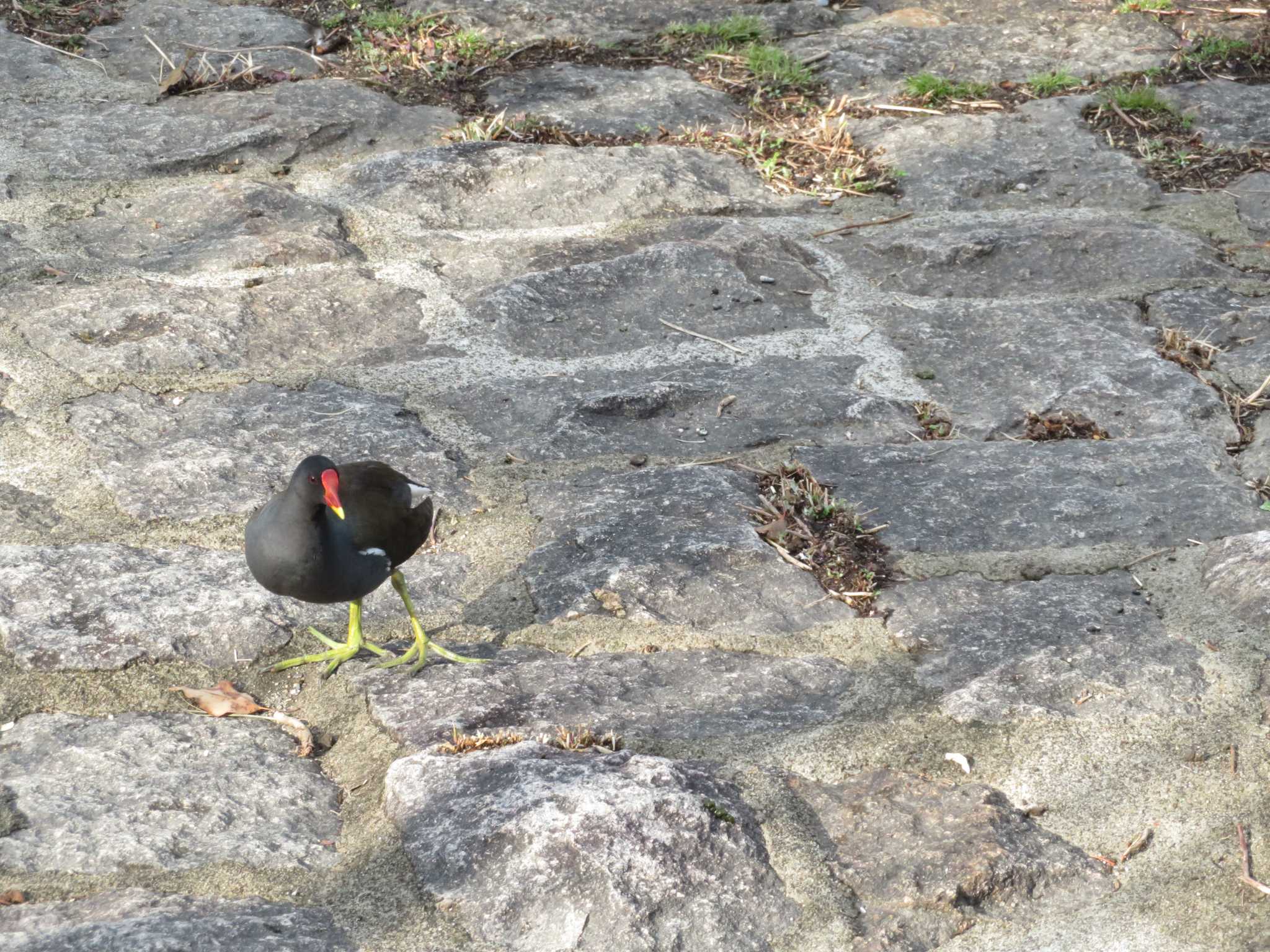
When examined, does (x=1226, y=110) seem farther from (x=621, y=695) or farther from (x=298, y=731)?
(x=298, y=731)

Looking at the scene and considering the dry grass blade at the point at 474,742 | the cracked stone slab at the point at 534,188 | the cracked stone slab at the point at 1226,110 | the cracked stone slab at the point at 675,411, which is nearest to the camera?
the dry grass blade at the point at 474,742

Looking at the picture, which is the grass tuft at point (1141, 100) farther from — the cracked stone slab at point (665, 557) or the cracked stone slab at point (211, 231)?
the cracked stone slab at point (211, 231)

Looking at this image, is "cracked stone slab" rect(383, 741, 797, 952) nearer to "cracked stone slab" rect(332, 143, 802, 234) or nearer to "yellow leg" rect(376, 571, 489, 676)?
"yellow leg" rect(376, 571, 489, 676)

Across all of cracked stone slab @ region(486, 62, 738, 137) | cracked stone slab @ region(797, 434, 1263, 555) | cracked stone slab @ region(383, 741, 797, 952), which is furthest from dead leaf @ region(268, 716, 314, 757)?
cracked stone slab @ region(486, 62, 738, 137)

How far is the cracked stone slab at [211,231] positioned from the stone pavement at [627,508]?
0.01 metres

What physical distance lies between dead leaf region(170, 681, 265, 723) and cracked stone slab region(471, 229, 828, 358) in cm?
138

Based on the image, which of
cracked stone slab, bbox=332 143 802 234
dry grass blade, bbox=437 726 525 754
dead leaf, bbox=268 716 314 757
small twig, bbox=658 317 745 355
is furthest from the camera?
cracked stone slab, bbox=332 143 802 234

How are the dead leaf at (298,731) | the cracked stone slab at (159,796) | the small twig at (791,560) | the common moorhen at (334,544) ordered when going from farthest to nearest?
the small twig at (791,560) → the common moorhen at (334,544) → the dead leaf at (298,731) → the cracked stone slab at (159,796)

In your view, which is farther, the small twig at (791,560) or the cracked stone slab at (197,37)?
the cracked stone slab at (197,37)

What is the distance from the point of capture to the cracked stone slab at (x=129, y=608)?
246cm

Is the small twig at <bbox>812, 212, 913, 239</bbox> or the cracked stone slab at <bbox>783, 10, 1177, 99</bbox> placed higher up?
the cracked stone slab at <bbox>783, 10, 1177, 99</bbox>

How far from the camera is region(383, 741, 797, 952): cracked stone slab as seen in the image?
1919mm

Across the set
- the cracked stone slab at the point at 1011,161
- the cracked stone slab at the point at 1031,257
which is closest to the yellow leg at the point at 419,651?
the cracked stone slab at the point at 1031,257

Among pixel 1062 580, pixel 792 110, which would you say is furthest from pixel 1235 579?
pixel 792 110
